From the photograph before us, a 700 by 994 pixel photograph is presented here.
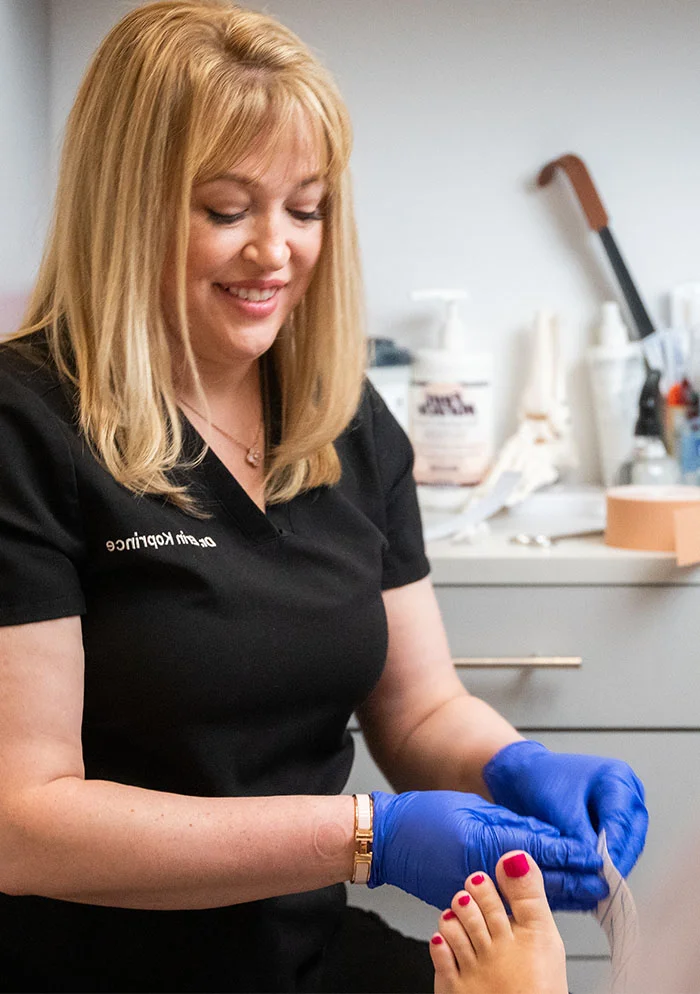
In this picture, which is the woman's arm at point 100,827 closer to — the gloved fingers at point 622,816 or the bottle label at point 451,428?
the gloved fingers at point 622,816

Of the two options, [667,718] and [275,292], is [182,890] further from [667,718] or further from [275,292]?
[667,718]

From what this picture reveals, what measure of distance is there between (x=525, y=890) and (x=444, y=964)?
0.08m

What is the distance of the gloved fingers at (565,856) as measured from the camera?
876mm

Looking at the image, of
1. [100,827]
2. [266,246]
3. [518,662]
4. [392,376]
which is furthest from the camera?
[392,376]

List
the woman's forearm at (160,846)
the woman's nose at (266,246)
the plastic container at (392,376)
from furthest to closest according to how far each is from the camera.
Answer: the plastic container at (392,376) < the woman's nose at (266,246) < the woman's forearm at (160,846)

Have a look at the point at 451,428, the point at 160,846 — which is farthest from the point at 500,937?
the point at 451,428

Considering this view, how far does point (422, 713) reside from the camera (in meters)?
1.11

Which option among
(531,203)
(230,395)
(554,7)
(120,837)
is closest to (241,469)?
(230,395)

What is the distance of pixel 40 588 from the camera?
2.76 feet

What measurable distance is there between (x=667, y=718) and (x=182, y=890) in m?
0.76

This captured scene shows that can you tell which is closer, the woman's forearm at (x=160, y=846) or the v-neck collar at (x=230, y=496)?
the woman's forearm at (x=160, y=846)

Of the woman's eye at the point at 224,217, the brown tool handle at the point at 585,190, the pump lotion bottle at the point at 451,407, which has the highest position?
the brown tool handle at the point at 585,190

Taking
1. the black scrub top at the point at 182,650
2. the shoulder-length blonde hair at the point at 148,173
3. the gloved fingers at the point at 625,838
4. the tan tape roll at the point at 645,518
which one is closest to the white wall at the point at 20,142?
the shoulder-length blonde hair at the point at 148,173

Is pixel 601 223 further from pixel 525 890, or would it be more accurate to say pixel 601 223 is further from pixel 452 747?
pixel 525 890
